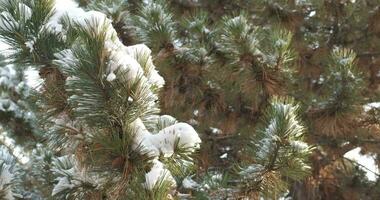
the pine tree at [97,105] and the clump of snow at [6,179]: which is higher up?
the pine tree at [97,105]

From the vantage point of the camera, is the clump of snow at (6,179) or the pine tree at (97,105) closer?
the pine tree at (97,105)

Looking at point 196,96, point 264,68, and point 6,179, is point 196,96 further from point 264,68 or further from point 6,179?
point 6,179

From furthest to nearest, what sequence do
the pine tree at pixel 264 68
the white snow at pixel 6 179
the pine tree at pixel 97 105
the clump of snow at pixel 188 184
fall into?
1. the pine tree at pixel 264 68
2. the clump of snow at pixel 188 184
3. the white snow at pixel 6 179
4. the pine tree at pixel 97 105

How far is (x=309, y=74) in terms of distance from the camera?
4.08 m

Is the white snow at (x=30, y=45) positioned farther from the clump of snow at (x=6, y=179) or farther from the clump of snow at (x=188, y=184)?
the clump of snow at (x=188, y=184)

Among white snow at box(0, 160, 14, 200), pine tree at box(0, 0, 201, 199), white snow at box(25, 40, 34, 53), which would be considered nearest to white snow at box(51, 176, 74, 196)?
pine tree at box(0, 0, 201, 199)

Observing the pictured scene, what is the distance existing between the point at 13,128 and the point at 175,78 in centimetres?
199

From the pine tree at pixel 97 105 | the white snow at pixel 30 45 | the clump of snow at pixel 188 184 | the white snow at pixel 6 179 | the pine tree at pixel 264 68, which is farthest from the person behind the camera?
the pine tree at pixel 264 68

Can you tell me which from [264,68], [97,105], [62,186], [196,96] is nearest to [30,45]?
[97,105]

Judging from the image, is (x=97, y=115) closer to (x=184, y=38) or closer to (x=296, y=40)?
(x=184, y=38)

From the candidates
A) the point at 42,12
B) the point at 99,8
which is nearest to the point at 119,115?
the point at 42,12

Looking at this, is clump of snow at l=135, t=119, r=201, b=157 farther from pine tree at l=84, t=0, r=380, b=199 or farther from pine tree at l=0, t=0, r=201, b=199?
pine tree at l=84, t=0, r=380, b=199

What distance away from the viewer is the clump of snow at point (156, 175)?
1417mm

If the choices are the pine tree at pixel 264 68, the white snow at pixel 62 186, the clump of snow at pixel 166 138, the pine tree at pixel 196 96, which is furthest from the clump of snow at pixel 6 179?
the pine tree at pixel 264 68
